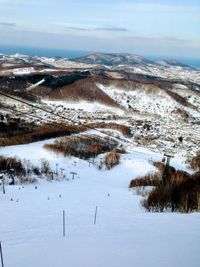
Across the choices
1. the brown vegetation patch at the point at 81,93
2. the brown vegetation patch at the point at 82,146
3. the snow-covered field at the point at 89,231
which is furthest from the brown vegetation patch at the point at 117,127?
the snow-covered field at the point at 89,231

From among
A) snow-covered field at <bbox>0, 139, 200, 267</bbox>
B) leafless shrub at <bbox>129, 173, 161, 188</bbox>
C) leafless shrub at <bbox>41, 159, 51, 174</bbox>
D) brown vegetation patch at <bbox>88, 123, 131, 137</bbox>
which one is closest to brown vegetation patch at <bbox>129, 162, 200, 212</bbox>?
snow-covered field at <bbox>0, 139, 200, 267</bbox>

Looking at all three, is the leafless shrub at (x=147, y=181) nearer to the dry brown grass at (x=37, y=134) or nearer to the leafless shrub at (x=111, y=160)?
the leafless shrub at (x=111, y=160)

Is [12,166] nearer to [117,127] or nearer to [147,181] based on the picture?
[147,181]

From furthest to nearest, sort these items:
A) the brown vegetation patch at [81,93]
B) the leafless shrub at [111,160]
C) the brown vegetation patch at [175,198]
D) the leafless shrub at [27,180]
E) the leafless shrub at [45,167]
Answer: the brown vegetation patch at [81,93]
the leafless shrub at [111,160]
the leafless shrub at [45,167]
the leafless shrub at [27,180]
the brown vegetation patch at [175,198]

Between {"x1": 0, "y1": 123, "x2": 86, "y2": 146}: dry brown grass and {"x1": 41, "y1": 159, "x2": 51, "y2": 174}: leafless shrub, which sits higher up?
{"x1": 41, "y1": 159, "x2": 51, "y2": 174}: leafless shrub

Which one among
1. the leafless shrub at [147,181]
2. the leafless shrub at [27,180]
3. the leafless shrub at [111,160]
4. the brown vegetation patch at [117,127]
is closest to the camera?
the leafless shrub at [27,180]

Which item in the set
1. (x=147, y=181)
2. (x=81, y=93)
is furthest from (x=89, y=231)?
(x=81, y=93)

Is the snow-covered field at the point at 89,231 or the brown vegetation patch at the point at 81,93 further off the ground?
the snow-covered field at the point at 89,231

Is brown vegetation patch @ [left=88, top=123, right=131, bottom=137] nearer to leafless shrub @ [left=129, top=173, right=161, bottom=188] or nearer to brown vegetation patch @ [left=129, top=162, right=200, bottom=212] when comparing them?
leafless shrub @ [left=129, top=173, right=161, bottom=188]
